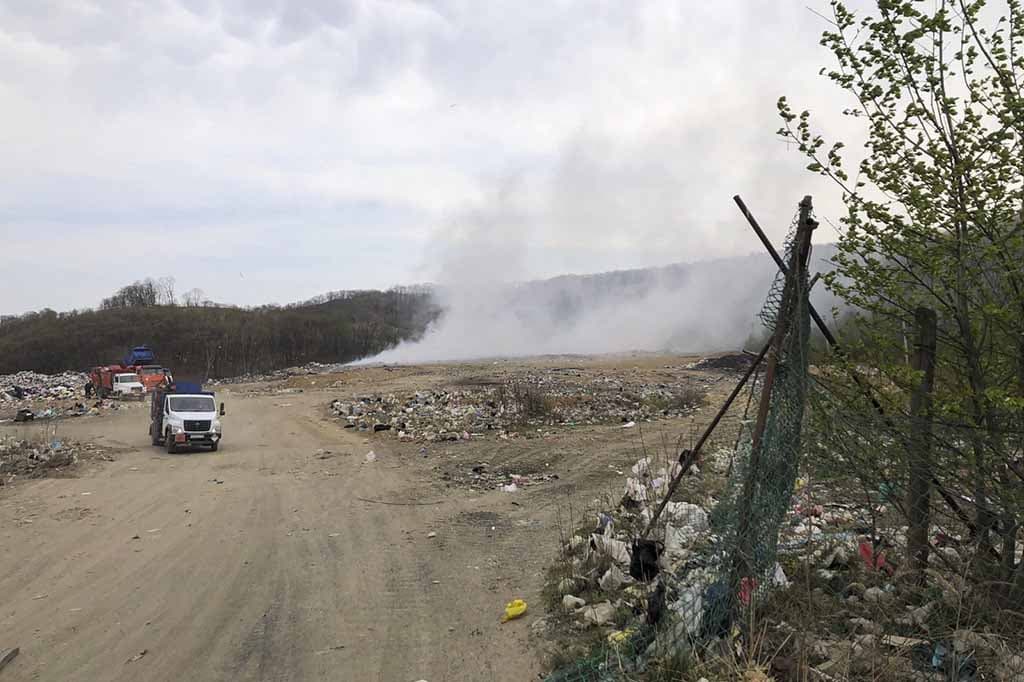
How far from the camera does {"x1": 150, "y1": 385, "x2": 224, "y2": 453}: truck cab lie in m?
17.2

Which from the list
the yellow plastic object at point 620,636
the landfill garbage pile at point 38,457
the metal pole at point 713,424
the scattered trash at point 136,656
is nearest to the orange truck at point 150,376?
the landfill garbage pile at point 38,457

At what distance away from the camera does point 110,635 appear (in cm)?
602

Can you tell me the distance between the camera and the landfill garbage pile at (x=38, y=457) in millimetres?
13805

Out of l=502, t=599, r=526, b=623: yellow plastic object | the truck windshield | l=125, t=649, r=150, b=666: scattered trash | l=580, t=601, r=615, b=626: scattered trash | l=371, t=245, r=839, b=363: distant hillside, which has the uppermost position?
l=371, t=245, r=839, b=363: distant hillside

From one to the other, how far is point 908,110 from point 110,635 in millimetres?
7381

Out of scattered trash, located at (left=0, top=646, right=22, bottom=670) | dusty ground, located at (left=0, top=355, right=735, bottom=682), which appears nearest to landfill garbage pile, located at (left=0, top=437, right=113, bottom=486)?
dusty ground, located at (left=0, top=355, right=735, bottom=682)

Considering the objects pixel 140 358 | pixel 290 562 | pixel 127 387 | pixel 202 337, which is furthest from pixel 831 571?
pixel 202 337

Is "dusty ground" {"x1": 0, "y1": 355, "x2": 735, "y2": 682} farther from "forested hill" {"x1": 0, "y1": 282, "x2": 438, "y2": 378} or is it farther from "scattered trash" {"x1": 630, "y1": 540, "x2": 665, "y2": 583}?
"forested hill" {"x1": 0, "y1": 282, "x2": 438, "y2": 378}

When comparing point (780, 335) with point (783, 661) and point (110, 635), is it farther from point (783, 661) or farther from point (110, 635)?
point (110, 635)

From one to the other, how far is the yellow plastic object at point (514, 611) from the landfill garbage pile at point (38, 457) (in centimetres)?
1146

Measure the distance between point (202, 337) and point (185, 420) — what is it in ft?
233

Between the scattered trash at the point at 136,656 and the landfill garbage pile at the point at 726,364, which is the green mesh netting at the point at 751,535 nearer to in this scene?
the scattered trash at the point at 136,656

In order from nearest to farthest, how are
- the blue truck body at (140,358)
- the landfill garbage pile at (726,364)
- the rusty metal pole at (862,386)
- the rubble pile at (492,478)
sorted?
1. the rusty metal pole at (862,386)
2. the rubble pile at (492,478)
3. the landfill garbage pile at (726,364)
4. the blue truck body at (140,358)

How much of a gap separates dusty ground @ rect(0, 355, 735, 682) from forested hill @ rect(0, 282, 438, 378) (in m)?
56.8
